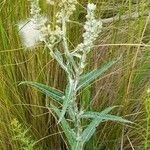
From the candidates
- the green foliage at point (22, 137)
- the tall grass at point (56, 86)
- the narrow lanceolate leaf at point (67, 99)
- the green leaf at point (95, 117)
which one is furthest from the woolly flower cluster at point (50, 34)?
the tall grass at point (56, 86)

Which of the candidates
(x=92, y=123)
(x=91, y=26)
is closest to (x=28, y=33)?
(x=92, y=123)

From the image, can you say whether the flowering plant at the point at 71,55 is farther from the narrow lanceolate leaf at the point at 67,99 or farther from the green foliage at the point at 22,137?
the green foliage at the point at 22,137

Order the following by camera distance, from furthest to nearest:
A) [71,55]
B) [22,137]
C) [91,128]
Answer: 1. [22,137]
2. [91,128]
3. [71,55]

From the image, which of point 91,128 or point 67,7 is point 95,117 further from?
point 67,7

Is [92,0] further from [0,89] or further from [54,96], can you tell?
[54,96]

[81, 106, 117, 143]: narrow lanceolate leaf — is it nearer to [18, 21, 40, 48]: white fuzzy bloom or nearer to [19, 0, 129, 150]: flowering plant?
[19, 0, 129, 150]: flowering plant

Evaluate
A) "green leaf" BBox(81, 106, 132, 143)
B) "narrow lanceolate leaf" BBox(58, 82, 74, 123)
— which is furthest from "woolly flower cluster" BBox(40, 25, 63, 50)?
"green leaf" BBox(81, 106, 132, 143)
